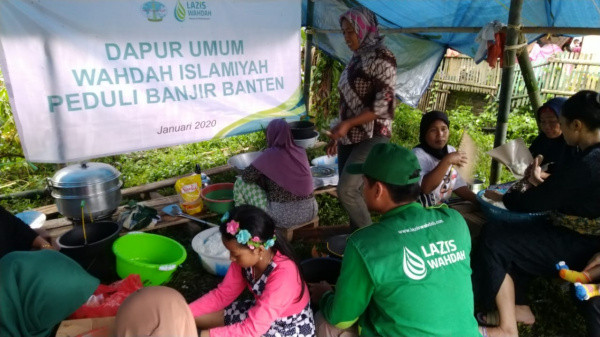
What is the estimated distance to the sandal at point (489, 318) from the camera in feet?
7.93

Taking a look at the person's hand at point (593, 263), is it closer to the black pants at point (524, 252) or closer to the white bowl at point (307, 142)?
the black pants at point (524, 252)

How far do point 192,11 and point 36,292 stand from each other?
285cm

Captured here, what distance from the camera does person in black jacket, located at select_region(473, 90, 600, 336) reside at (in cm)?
209

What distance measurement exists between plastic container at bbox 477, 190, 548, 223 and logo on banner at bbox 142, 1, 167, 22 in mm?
3152

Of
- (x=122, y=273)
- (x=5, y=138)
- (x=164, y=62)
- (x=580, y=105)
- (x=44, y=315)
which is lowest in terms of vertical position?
(x=122, y=273)

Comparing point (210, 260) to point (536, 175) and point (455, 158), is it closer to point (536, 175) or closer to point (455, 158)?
point (455, 158)

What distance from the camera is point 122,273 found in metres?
2.68

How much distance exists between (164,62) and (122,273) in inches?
78.8

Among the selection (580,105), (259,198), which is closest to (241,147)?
(259,198)

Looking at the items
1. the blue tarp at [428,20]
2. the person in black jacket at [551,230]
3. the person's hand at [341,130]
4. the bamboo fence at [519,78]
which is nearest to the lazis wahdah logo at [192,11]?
the blue tarp at [428,20]

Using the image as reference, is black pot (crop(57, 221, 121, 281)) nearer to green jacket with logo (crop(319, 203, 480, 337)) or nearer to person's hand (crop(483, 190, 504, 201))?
→ green jacket with logo (crop(319, 203, 480, 337))

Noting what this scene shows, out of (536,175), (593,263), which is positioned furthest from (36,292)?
(593,263)

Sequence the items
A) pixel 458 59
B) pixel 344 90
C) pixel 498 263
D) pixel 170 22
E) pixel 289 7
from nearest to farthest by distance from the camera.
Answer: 1. pixel 498 263
2. pixel 344 90
3. pixel 170 22
4. pixel 289 7
5. pixel 458 59

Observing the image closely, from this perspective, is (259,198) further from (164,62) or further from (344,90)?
(164,62)
